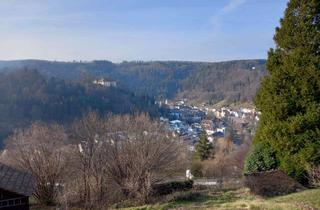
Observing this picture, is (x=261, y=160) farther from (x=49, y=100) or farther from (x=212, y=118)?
(x=212, y=118)

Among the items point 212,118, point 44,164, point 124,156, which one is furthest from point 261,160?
point 212,118

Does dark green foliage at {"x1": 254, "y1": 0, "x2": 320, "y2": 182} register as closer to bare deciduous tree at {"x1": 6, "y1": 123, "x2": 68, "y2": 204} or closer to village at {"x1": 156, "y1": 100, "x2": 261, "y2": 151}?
bare deciduous tree at {"x1": 6, "y1": 123, "x2": 68, "y2": 204}

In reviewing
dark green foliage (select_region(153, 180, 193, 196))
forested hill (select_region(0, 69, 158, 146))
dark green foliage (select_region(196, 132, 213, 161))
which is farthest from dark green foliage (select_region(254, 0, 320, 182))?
forested hill (select_region(0, 69, 158, 146))

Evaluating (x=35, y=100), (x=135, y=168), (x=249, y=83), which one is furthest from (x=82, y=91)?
(x=135, y=168)

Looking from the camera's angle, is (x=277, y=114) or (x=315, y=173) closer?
(x=315, y=173)

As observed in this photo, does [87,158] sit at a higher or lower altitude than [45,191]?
higher

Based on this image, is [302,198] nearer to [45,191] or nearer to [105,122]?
[45,191]

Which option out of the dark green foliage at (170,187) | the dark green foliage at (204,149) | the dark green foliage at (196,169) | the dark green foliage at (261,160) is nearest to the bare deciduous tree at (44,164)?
the dark green foliage at (170,187)
